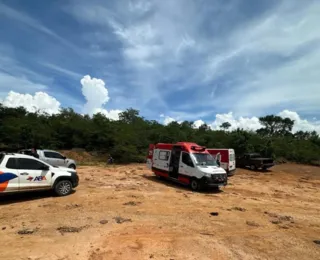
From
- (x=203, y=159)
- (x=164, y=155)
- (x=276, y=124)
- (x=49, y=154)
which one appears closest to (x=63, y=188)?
(x=164, y=155)

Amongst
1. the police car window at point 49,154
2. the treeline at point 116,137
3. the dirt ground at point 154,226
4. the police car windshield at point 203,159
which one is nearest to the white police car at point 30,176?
the dirt ground at point 154,226

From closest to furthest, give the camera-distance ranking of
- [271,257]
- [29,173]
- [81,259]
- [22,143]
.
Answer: [81,259] < [271,257] < [29,173] < [22,143]

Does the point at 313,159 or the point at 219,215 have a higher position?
the point at 313,159

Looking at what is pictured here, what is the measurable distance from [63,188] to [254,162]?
20.5 metres

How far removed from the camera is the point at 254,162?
2692 cm

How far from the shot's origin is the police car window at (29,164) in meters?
10.3

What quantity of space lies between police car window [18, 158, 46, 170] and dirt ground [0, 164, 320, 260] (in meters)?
1.29

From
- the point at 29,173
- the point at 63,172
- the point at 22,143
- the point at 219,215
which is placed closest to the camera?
the point at 219,215

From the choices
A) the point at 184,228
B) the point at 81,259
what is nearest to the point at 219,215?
the point at 184,228

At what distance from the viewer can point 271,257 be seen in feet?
19.8

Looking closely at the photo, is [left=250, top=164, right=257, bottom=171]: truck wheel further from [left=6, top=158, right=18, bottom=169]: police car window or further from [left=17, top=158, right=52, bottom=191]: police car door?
[left=6, top=158, right=18, bottom=169]: police car window

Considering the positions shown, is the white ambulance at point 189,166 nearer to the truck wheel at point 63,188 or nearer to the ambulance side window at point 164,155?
the ambulance side window at point 164,155

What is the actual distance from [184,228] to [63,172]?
609 centimetres

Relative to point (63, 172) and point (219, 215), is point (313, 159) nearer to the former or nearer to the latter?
point (219, 215)
